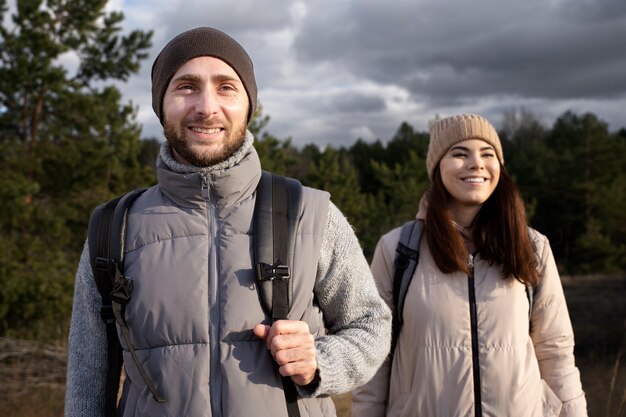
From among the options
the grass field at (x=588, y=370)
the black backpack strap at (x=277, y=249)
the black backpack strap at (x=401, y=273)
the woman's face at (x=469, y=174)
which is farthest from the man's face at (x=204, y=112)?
the grass field at (x=588, y=370)

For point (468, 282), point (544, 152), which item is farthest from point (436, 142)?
point (544, 152)

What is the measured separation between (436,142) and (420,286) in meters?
0.68

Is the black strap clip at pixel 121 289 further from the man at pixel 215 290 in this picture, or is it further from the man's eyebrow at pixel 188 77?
the man's eyebrow at pixel 188 77

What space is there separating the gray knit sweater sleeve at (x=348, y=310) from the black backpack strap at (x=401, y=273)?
32.7 inches

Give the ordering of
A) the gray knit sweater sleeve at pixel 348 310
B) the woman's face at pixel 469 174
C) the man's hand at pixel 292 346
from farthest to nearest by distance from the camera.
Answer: the woman's face at pixel 469 174, the gray knit sweater sleeve at pixel 348 310, the man's hand at pixel 292 346

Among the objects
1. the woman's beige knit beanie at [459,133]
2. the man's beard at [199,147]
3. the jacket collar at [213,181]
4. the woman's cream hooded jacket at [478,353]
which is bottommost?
the woman's cream hooded jacket at [478,353]

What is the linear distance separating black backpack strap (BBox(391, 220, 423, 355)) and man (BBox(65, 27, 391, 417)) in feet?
2.72

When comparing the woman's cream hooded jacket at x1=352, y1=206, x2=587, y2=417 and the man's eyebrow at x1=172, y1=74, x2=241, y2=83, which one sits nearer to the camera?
the man's eyebrow at x1=172, y1=74, x2=241, y2=83

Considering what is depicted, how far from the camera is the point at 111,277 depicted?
5.46 feet

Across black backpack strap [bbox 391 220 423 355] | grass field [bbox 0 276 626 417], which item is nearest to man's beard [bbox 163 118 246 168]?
black backpack strap [bbox 391 220 423 355]

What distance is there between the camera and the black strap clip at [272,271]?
5.28 ft

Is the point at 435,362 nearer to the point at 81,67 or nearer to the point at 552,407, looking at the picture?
the point at 552,407

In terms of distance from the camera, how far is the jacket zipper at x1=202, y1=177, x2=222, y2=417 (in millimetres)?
1572

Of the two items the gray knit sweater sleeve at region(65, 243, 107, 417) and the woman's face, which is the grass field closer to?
the woman's face
